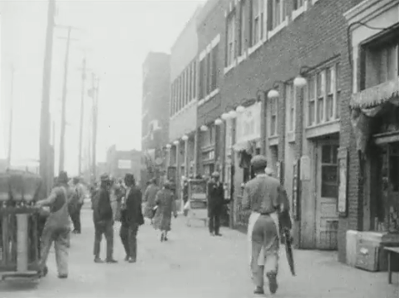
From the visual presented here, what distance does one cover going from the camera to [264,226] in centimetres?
1130

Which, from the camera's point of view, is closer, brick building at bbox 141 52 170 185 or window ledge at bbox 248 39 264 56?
window ledge at bbox 248 39 264 56

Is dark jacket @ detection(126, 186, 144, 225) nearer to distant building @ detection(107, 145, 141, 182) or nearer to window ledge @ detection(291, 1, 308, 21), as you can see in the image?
window ledge @ detection(291, 1, 308, 21)

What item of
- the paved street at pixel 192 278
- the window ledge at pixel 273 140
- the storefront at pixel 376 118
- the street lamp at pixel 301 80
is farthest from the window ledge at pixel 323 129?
the window ledge at pixel 273 140

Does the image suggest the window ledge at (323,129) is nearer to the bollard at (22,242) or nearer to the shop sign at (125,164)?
the bollard at (22,242)

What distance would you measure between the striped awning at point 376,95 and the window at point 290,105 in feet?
19.3

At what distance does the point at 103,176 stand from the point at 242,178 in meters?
11.4

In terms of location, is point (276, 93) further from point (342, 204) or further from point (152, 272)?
point (152, 272)

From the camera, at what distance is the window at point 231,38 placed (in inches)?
1141

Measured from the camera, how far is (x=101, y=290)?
11844 millimetres

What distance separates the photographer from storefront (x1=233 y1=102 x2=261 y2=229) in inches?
973

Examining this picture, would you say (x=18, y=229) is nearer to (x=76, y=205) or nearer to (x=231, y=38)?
(x=76, y=205)

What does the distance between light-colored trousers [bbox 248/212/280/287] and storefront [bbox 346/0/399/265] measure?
350cm

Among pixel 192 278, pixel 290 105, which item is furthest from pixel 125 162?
pixel 192 278

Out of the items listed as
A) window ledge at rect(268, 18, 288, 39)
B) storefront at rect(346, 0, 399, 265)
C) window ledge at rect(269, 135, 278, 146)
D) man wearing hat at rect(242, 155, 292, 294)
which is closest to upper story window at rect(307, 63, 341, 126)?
storefront at rect(346, 0, 399, 265)
